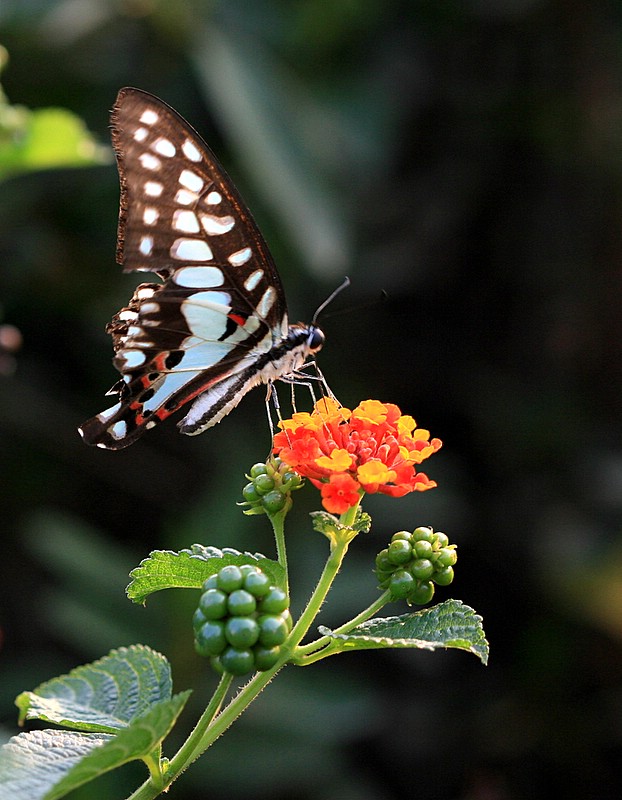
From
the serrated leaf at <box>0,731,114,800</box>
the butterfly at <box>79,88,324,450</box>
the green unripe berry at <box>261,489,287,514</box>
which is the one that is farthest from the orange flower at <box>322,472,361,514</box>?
the butterfly at <box>79,88,324,450</box>

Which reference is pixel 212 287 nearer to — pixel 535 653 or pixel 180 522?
pixel 180 522

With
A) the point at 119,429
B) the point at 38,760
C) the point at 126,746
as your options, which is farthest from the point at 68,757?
the point at 119,429

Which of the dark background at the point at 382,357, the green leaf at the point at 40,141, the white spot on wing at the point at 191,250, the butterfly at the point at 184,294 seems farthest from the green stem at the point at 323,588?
the dark background at the point at 382,357

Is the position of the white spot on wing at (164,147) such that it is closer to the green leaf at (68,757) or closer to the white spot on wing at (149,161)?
the white spot on wing at (149,161)

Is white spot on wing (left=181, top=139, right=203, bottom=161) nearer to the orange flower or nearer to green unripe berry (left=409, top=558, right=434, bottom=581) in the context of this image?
the orange flower

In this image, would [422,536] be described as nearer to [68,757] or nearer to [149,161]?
[68,757]

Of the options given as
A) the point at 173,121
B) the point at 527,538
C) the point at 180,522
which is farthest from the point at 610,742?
the point at 173,121
